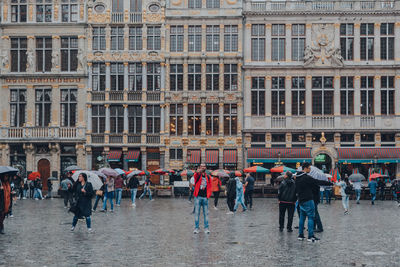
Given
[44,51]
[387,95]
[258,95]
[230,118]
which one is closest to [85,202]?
[230,118]

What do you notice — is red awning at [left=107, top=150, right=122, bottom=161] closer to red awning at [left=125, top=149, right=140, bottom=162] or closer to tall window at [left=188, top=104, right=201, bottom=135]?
red awning at [left=125, top=149, right=140, bottom=162]

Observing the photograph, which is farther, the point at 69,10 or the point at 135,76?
the point at 69,10

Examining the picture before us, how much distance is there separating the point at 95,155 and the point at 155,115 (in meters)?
5.48

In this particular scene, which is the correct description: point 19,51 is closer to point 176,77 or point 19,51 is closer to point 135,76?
point 135,76

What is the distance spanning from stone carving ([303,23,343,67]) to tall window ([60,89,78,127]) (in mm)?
17553

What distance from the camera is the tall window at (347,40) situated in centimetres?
4306

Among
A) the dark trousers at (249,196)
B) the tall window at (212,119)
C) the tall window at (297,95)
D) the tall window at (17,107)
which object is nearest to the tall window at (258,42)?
the tall window at (297,95)

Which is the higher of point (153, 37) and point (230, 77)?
point (153, 37)

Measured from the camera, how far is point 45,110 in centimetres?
4416

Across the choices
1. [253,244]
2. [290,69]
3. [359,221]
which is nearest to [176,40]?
[290,69]

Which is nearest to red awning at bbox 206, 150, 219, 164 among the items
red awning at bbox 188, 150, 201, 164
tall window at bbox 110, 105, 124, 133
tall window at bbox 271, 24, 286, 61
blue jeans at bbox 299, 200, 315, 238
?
red awning at bbox 188, 150, 201, 164

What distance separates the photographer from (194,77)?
4369 cm

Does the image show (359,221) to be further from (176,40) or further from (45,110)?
(45,110)

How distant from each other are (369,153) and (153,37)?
18.0m
